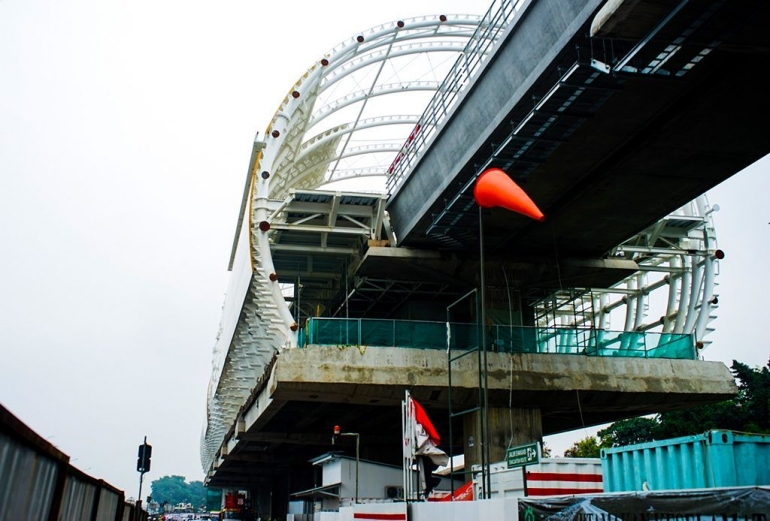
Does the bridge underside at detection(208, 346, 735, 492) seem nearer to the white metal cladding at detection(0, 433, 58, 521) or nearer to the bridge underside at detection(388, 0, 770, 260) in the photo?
the bridge underside at detection(388, 0, 770, 260)

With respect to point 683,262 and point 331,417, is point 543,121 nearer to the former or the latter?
point 683,262

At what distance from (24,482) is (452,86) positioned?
2033 centimetres

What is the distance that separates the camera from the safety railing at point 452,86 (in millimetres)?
21172

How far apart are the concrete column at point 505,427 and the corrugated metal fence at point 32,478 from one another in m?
21.4

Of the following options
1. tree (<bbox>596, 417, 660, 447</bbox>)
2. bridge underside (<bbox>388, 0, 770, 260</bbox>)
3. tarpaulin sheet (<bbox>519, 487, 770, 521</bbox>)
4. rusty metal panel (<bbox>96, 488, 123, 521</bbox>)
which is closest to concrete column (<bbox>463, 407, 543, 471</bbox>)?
bridge underside (<bbox>388, 0, 770, 260</bbox>)

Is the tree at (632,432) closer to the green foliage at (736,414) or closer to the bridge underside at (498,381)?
the green foliage at (736,414)

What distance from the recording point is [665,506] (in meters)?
8.31

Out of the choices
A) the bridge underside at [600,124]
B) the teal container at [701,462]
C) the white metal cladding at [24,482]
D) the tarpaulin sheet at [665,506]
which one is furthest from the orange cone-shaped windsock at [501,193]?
the white metal cladding at [24,482]

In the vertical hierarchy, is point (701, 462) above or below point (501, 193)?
below

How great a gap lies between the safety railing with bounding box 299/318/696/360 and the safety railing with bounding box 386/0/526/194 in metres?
5.84

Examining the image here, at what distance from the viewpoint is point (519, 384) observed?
2831 centimetres

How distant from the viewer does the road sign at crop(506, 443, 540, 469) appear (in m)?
16.7

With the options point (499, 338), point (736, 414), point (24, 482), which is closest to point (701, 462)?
point (24, 482)

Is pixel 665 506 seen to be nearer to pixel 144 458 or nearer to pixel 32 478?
pixel 32 478
